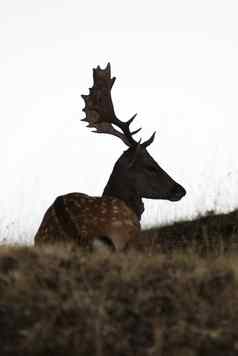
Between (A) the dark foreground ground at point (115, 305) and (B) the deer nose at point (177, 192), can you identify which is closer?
(A) the dark foreground ground at point (115, 305)

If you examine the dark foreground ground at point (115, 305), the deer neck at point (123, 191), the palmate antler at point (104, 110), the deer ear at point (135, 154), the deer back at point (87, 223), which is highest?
the palmate antler at point (104, 110)

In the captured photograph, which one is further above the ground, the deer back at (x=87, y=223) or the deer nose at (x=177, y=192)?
the deer nose at (x=177, y=192)

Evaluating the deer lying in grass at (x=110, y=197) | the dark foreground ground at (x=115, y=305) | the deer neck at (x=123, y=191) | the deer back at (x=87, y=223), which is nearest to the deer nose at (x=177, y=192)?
the deer lying in grass at (x=110, y=197)

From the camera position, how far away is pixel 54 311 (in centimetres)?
461

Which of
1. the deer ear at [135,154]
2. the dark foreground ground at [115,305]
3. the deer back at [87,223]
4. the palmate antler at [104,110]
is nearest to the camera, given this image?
the dark foreground ground at [115,305]

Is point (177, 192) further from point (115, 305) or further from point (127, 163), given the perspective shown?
point (115, 305)

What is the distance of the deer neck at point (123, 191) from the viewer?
9930 millimetres

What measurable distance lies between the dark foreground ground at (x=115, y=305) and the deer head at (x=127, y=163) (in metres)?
4.21

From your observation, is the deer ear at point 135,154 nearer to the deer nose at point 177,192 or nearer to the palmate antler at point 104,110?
the palmate antler at point 104,110

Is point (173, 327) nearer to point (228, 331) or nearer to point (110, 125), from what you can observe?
point (228, 331)

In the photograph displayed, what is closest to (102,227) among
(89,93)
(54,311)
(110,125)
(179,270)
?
(179,270)

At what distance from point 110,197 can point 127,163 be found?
1.84 m

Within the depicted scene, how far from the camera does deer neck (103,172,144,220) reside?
32.6ft

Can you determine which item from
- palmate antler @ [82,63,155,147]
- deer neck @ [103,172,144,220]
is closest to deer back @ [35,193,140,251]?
deer neck @ [103,172,144,220]
